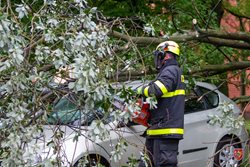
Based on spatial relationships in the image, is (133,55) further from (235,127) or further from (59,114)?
(235,127)

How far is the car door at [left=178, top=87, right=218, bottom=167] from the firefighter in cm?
168

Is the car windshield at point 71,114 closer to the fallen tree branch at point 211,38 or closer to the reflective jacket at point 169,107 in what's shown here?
the reflective jacket at point 169,107

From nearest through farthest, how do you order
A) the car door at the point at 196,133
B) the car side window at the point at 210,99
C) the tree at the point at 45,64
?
the tree at the point at 45,64 < the car door at the point at 196,133 < the car side window at the point at 210,99

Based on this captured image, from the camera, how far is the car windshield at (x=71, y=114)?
4.47m

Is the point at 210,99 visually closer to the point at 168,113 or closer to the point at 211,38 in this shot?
the point at 211,38

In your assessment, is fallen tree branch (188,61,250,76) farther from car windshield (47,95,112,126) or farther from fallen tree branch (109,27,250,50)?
car windshield (47,95,112,126)

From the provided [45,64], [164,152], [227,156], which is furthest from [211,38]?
[45,64]

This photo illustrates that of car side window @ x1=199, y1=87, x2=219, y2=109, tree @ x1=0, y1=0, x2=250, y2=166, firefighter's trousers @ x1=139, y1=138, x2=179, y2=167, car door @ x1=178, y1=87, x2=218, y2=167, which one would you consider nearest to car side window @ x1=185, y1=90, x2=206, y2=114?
car door @ x1=178, y1=87, x2=218, y2=167

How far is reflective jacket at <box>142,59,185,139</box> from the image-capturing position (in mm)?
6473

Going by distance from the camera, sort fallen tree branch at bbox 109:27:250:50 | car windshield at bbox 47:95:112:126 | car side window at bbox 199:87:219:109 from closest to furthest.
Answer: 1. car windshield at bbox 47:95:112:126
2. fallen tree branch at bbox 109:27:250:50
3. car side window at bbox 199:87:219:109

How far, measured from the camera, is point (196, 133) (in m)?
8.77

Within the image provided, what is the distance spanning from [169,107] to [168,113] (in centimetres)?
9

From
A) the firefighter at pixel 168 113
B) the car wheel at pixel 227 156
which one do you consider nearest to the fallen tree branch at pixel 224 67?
the car wheel at pixel 227 156

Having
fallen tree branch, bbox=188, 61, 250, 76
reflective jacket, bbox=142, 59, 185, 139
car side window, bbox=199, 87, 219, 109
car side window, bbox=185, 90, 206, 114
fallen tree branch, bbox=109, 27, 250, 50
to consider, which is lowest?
reflective jacket, bbox=142, 59, 185, 139
